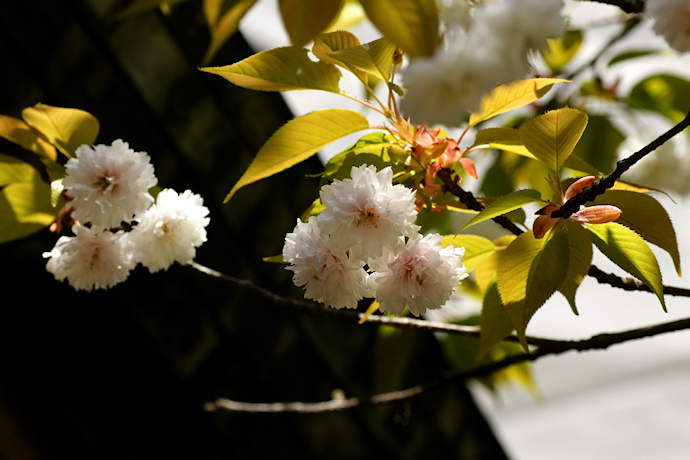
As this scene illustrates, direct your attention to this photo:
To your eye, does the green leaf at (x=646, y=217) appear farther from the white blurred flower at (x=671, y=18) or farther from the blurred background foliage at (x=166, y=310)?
the blurred background foliage at (x=166, y=310)

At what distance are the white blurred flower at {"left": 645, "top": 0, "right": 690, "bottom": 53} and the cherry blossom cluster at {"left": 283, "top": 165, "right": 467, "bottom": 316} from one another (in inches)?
5.5

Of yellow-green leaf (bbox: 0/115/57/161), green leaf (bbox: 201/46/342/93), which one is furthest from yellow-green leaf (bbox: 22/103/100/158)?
green leaf (bbox: 201/46/342/93)

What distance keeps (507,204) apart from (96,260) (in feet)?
0.95

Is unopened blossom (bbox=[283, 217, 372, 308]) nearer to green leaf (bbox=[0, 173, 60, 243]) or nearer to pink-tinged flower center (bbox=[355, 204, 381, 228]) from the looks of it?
pink-tinged flower center (bbox=[355, 204, 381, 228])

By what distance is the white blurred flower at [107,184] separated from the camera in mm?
347

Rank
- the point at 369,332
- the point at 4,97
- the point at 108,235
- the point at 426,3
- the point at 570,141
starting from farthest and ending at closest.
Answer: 1. the point at 369,332
2. the point at 4,97
3. the point at 108,235
4. the point at 570,141
5. the point at 426,3

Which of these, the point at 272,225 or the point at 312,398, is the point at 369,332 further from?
the point at 272,225

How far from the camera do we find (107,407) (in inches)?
28.8

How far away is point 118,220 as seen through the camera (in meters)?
0.35

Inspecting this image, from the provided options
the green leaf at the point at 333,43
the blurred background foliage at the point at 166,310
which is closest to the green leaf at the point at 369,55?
the green leaf at the point at 333,43

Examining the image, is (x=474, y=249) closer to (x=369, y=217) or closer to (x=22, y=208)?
(x=369, y=217)

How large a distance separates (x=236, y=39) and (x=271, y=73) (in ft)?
1.48

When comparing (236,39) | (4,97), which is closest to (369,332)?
(236,39)

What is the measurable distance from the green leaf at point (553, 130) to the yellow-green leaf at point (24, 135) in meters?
0.33
